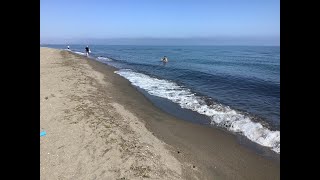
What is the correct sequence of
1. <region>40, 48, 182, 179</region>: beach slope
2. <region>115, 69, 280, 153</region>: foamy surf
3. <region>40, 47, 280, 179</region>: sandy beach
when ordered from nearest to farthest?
<region>40, 48, 182, 179</region>: beach slope
<region>40, 47, 280, 179</region>: sandy beach
<region>115, 69, 280, 153</region>: foamy surf

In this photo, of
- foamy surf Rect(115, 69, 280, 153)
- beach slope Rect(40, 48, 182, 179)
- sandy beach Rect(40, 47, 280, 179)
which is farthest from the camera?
foamy surf Rect(115, 69, 280, 153)

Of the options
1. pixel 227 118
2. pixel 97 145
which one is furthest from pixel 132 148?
pixel 227 118

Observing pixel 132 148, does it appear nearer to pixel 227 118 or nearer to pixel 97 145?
pixel 97 145

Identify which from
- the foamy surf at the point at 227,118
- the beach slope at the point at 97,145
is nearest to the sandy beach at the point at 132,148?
the beach slope at the point at 97,145

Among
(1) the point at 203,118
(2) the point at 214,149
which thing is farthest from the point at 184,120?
(2) the point at 214,149

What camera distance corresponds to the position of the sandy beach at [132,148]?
6.99 metres

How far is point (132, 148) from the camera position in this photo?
27.3 feet

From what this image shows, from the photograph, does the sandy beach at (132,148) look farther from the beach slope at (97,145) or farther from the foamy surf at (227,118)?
the foamy surf at (227,118)

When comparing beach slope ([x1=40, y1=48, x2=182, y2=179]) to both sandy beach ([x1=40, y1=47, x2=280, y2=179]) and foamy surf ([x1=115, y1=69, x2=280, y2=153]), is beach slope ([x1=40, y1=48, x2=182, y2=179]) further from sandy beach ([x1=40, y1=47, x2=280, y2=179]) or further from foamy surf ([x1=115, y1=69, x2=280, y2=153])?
foamy surf ([x1=115, y1=69, x2=280, y2=153])

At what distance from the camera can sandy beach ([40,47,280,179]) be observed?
699 centimetres

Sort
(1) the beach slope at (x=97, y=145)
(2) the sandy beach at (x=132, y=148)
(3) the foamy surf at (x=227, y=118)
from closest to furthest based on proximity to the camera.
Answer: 1. (1) the beach slope at (x=97, y=145)
2. (2) the sandy beach at (x=132, y=148)
3. (3) the foamy surf at (x=227, y=118)

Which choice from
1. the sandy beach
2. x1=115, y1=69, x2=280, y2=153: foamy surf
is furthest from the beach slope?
x1=115, y1=69, x2=280, y2=153: foamy surf

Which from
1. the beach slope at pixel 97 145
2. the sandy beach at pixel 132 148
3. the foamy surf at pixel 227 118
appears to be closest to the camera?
the beach slope at pixel 97 145
